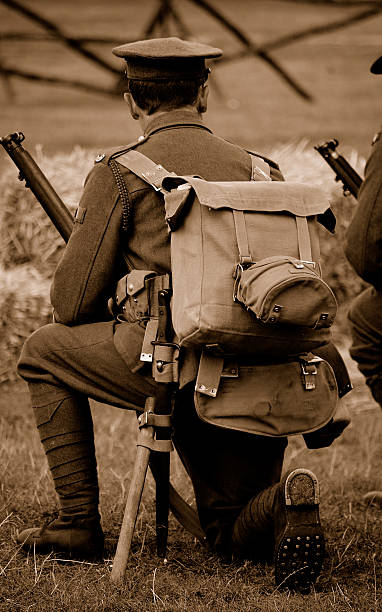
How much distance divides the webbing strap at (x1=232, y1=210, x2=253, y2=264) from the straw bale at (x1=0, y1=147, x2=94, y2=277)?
3.67 meters

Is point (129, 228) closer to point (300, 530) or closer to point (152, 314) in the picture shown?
point (152, 314)

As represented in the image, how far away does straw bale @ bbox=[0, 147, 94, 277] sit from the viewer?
22.8 feet

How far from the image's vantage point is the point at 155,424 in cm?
358

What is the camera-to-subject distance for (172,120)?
12.4 ft

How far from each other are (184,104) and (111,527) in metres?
1.81

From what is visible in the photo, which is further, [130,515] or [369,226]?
[369,226]

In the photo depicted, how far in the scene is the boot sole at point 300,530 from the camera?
3377mm

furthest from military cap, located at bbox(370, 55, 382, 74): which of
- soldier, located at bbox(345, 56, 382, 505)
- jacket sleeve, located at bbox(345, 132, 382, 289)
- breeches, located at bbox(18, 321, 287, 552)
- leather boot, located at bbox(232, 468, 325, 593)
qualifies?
leather boot, located at bbox(232, 468, 325, 593)

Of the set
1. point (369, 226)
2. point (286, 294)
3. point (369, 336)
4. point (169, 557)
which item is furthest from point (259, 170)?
point (169, 557)

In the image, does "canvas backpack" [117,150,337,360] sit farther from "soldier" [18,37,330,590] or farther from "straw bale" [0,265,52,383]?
"straw bale" [0,265,52,383]

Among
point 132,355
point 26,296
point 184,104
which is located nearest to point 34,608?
point 132,355

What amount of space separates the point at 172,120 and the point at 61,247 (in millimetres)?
3285

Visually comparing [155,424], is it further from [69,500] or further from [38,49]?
[38,49]

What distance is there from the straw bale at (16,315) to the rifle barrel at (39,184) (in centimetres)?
261
